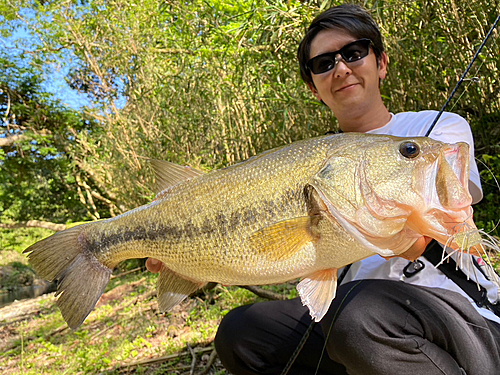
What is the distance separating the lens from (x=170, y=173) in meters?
1.85

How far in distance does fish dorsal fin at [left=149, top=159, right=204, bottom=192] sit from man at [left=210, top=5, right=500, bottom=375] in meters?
0.91

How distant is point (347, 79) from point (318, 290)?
122 cm

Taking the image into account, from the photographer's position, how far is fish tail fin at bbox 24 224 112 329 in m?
1.78

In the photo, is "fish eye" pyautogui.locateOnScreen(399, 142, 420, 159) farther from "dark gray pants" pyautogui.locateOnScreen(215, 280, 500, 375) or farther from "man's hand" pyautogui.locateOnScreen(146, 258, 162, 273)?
"man's hand" pyautogui.locateOnScreen(146, 258, 162, 273)

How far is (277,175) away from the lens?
149 cm

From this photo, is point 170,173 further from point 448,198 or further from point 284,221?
point 448,198

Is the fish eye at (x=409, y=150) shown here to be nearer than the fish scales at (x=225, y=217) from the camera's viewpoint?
Yes

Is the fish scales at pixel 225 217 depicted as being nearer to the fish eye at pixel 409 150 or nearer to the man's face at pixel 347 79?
the fish eye at pixel 409 150

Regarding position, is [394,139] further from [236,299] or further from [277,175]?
[236,299]

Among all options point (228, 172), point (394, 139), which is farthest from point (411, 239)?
point (228, 172)

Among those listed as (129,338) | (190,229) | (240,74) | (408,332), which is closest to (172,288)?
(190,229)

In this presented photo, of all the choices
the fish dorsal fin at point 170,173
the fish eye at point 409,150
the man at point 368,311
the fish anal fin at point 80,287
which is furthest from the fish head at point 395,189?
the fish anal fin at point 80,287

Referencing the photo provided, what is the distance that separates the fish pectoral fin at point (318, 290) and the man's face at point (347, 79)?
1093 millimetres

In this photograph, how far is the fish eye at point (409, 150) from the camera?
51.2 inches
